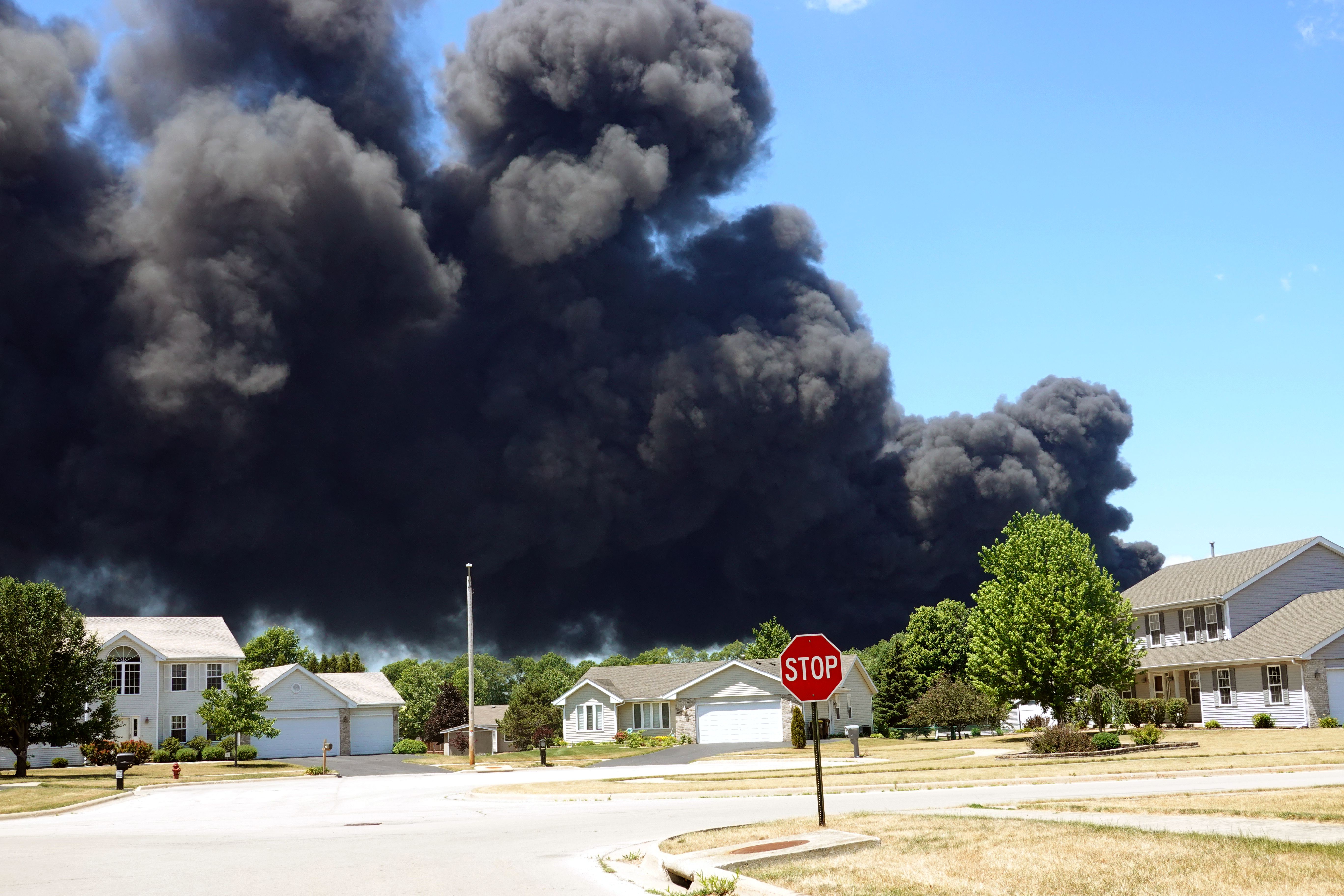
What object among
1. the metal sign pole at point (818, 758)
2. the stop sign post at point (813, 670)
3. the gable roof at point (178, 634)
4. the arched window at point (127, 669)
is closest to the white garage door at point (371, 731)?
the gable roof at point (178, 634)

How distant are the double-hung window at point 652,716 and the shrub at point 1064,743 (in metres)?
36.3

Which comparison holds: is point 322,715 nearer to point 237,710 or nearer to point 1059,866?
point 237,710

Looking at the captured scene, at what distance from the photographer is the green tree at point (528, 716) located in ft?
178

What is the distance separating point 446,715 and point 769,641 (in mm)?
25363

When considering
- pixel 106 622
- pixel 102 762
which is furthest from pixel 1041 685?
pixel 106 622

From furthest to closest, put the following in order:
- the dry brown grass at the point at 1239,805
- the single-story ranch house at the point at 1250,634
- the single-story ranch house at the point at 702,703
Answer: the single-story ranch house at the point at 702,703 < the single-story ranch house at the point at 1250,634 < the dry brown grass at the point at 1239,805

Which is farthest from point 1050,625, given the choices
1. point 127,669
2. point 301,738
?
point 127,669

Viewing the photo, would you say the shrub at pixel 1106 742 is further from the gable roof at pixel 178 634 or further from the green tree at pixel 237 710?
the gable roof at pixel 178 634

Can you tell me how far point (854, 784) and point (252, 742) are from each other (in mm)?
45799

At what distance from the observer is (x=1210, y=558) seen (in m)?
55.7

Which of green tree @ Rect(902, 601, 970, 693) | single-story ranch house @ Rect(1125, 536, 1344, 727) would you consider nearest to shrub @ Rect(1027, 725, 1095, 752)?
single-story ranch house @ Rect(1125, 536, 1344, 727)

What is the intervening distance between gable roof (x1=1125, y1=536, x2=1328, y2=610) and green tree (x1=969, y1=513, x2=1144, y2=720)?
360 inches

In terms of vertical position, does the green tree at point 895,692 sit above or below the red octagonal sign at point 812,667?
below

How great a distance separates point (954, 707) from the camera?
49781mm
